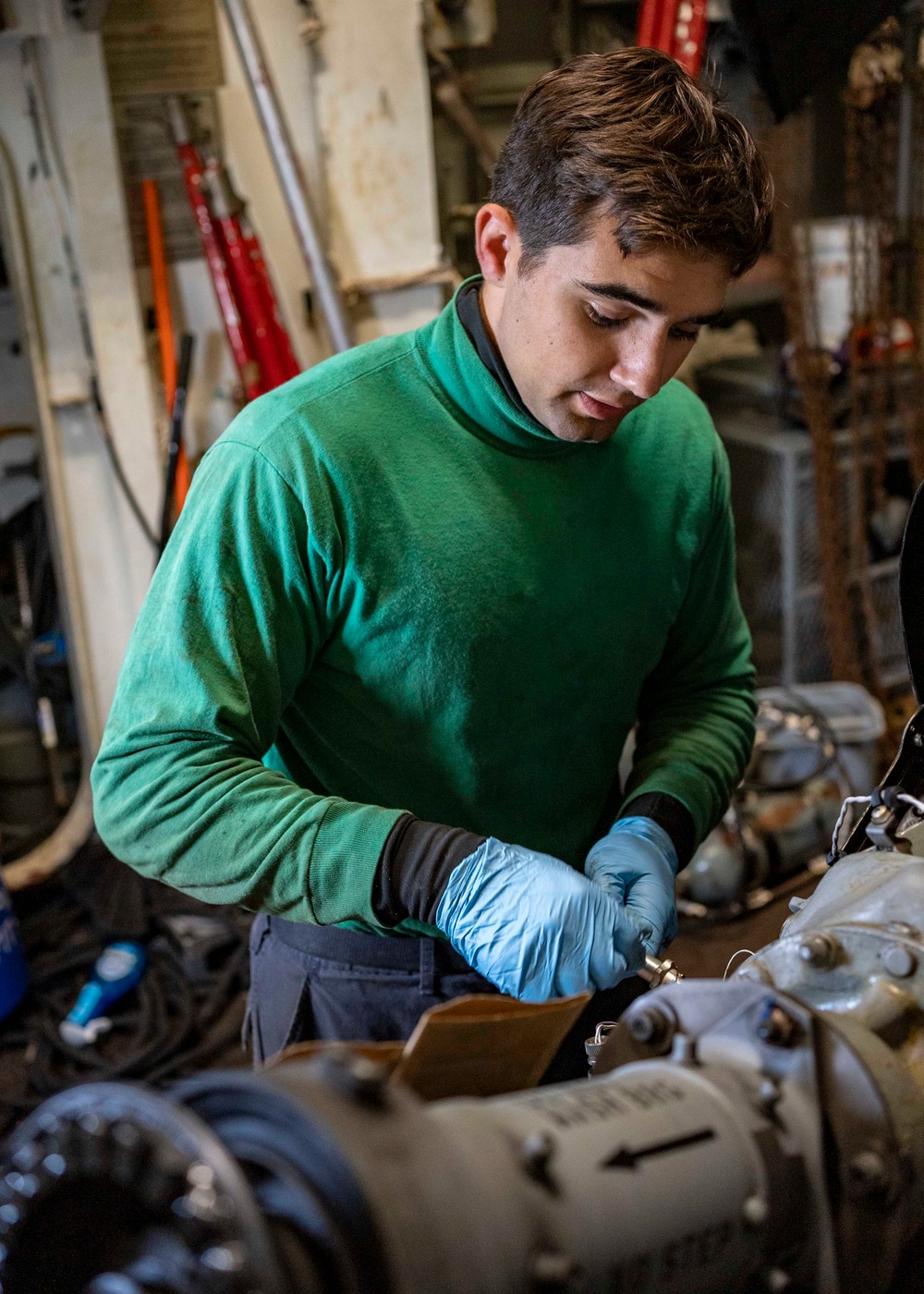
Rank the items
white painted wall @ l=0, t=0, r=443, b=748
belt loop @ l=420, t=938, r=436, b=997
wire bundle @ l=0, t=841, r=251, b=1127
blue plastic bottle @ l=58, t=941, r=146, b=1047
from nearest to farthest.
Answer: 1. belt loop @ l=420, t=938, r=436, b=997
2. wire bundle @ l=0, t=841, r=251, b=1127
3. blue plastic bottle @ l=58, t=941, r=146, b=1047
4. white painted wall @ l=0, t=0, r=443, b=748

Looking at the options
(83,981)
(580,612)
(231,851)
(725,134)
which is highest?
(725,134)

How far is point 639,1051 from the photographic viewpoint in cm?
71

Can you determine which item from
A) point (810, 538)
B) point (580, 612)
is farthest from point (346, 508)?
point (810, 538)

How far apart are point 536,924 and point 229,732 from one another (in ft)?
1.02

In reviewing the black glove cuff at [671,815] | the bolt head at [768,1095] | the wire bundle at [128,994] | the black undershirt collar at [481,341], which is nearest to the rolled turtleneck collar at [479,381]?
the black undershirt collar at [481,341]

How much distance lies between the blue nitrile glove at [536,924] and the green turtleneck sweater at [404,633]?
3.4 inches

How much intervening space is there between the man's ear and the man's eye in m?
0.10

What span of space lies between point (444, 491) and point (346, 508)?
0.11 m

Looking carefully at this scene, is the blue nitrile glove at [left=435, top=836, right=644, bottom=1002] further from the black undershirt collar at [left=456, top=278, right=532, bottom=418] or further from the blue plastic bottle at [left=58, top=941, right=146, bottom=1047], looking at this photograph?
Answer: the blue plastic bottle at [left=58, top=941, right=146, bottom=1047]

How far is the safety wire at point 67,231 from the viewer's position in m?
2.66

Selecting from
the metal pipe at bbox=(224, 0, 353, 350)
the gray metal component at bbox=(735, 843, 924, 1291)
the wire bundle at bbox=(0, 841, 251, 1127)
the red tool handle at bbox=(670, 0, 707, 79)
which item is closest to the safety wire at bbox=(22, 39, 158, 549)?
the metal pipe at bbox=(224, 0, 353, 350)

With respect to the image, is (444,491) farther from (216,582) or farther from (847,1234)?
(847,1234)

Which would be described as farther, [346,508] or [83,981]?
[83,981]

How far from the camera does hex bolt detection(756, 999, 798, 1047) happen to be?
0.65 metres
